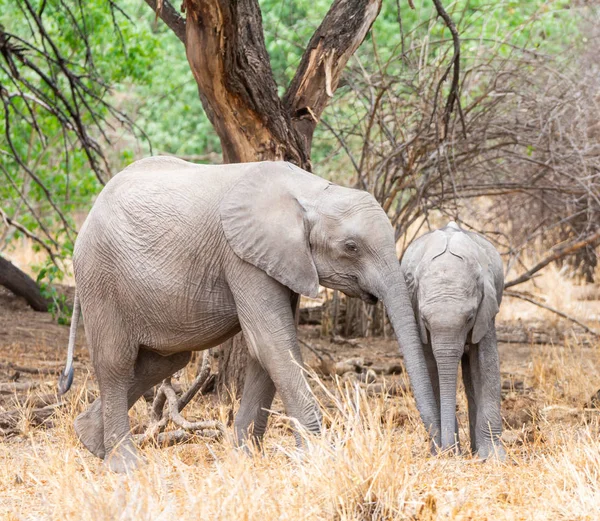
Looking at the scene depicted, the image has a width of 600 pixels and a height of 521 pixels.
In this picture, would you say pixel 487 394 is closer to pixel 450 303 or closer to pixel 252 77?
pixel 450 303

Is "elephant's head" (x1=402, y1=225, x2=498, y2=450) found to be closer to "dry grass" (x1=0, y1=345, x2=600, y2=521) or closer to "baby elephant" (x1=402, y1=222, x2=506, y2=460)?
"baby elephant" (x1=402, y1=222, x2=506, y2=460)

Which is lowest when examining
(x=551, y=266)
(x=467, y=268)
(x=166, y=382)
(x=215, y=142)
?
(x=166, y=382)

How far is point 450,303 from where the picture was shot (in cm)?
483

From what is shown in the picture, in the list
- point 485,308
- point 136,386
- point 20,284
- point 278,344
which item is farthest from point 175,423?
point 20,284

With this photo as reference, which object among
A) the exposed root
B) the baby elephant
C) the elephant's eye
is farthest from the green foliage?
the exposed root

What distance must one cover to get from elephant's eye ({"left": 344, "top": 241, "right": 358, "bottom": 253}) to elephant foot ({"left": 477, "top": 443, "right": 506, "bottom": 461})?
1.27 m

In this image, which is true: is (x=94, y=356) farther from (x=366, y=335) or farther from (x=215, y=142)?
(x=215, y=142)

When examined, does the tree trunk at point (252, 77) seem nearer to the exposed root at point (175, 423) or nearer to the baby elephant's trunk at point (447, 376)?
the exposed root at point (175, 423)

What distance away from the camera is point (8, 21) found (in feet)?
55.2

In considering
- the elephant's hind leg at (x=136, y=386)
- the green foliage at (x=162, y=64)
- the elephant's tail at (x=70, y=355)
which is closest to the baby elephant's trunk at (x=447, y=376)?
the elephant's hind leg at (x=136, y=386)

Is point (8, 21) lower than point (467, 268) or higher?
higher

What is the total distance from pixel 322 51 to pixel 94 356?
2.68 meters

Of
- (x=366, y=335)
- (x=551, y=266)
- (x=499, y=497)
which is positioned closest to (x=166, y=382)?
(x=499, y=497)

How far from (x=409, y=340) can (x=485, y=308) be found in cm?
63
